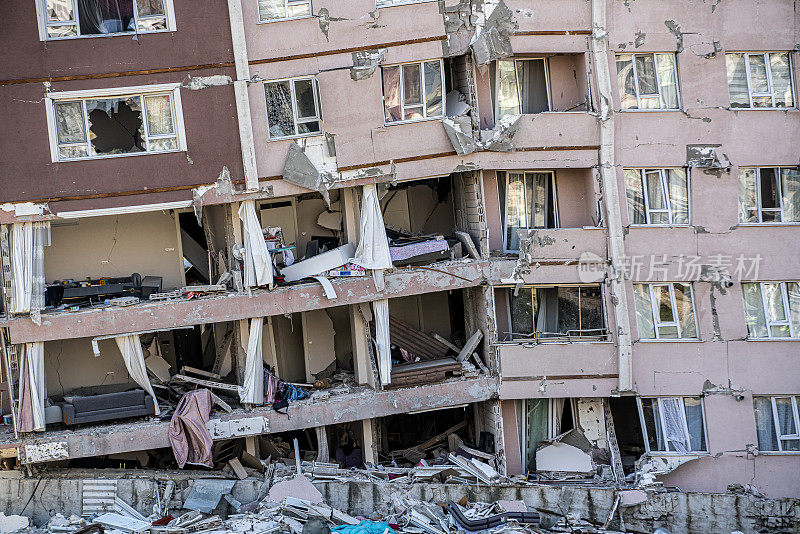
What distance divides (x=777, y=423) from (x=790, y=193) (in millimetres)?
6250

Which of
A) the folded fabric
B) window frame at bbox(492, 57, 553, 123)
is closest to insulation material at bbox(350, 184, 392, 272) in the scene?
window frame at bbox(492, 57, 553, 123)

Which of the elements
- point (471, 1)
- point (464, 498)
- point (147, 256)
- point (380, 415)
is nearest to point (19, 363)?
point (147, 256)

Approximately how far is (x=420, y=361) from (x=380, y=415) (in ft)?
6.70

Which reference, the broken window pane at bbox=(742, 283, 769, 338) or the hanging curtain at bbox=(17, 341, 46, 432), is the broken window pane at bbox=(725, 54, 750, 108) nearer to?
the broken window pane at bbox=(742, 283, 769, 338)

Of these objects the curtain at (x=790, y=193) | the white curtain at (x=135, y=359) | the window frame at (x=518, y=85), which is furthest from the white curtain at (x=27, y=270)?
the curtain at (x=790, y=193)

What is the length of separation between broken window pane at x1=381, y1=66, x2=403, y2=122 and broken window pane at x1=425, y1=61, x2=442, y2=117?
80cm

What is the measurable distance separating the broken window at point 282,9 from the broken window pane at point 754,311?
13.9m

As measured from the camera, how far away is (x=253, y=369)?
27.6 m

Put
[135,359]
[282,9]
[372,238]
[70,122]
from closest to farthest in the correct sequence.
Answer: [70,122]
[135,359]
[282,9]
[372,238]

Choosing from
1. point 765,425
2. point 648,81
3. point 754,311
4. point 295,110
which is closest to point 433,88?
point 295,110

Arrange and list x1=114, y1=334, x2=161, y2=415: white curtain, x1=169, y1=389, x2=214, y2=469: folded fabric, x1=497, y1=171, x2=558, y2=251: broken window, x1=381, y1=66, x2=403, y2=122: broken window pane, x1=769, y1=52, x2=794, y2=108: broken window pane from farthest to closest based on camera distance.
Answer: x1=497, y1=171, x2=558, y2=251: broken window → x1=769, y1=52, x2=794, y2=108: broken window pane → x1=381, y1=66, x2=403, y2=122: broken window pane → x1=169, y1=389, x2=214, y2=469: folded fabric → x1=114, y1=334, x2=161, y2=415: white curtain

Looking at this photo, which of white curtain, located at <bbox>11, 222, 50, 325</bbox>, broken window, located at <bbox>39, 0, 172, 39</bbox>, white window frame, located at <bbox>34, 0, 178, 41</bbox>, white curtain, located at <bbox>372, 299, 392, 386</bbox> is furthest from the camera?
white curtain, located at <bbox>372, 299, 392, 386</bbox>

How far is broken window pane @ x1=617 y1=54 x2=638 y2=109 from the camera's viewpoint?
28688mm

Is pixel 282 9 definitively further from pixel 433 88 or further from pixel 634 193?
pixel 634 193
